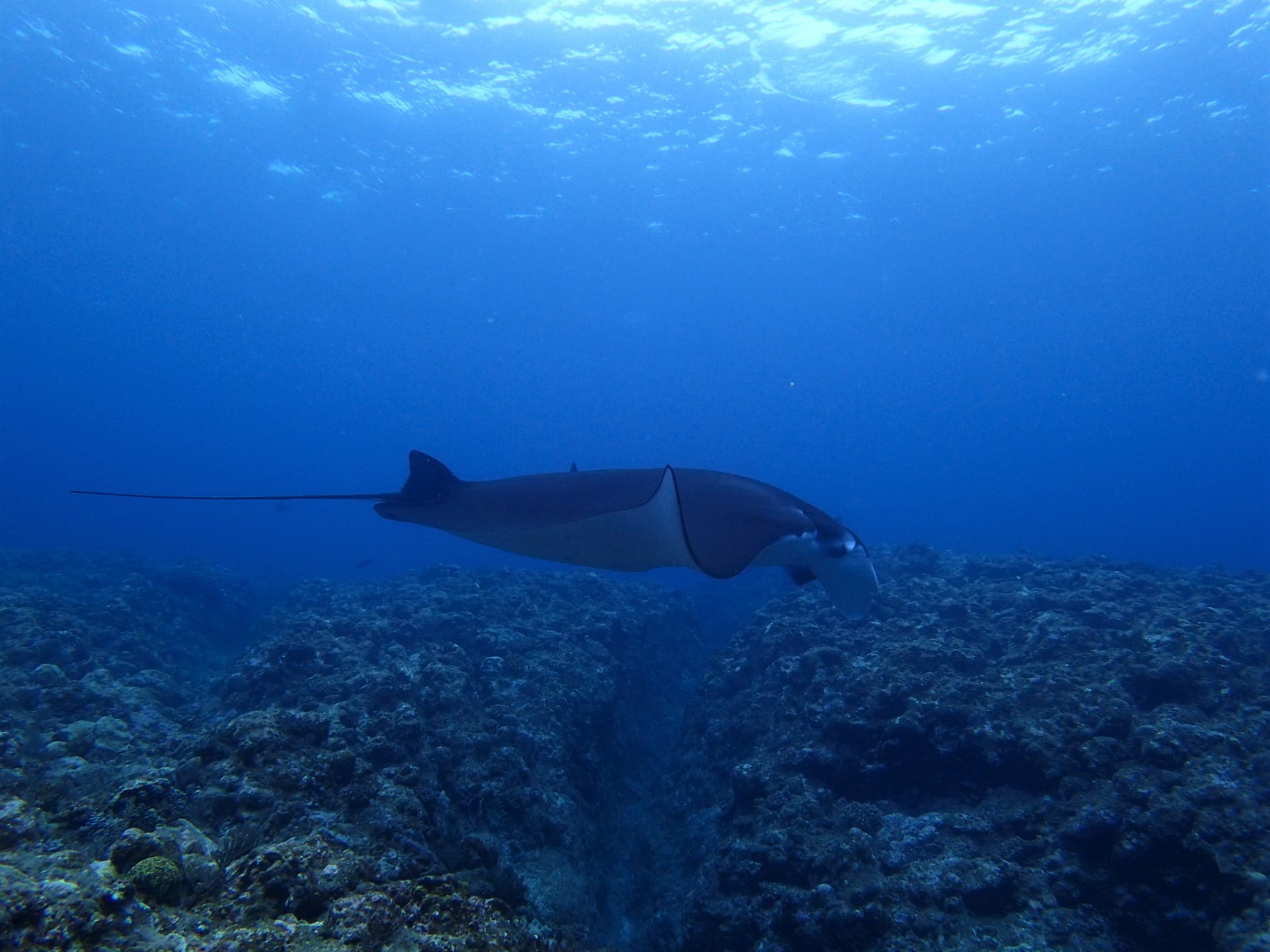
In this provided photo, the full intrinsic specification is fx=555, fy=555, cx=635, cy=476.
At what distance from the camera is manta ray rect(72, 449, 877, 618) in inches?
148

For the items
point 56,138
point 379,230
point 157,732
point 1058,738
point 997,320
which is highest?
point 997,320

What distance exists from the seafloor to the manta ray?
181 centimetres

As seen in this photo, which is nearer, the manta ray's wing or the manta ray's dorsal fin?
the manta ray's wing

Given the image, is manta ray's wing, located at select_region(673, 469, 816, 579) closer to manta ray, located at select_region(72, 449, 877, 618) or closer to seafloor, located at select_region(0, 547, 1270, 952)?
manta ray, located at select_region(72, 449, 877, 618)

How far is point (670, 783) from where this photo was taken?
7.26m

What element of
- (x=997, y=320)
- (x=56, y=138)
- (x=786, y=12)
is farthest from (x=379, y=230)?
(x=997, y=320)

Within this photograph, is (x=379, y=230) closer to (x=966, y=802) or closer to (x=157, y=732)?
(x=157, y=732)

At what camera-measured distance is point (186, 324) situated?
2736 inches

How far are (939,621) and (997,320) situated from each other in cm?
6894

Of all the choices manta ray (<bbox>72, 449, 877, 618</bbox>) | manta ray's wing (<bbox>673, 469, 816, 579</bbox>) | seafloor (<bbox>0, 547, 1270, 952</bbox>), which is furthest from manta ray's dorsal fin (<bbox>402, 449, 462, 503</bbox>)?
manta ray's wing (<bbox>673, 469, 816, 579</bbox>)

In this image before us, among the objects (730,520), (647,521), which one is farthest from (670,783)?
(647,521)

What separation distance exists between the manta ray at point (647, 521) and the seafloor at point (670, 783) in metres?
1.81

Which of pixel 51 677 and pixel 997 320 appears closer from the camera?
pixel 51 677

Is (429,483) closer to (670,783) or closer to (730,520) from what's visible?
(730,520)
